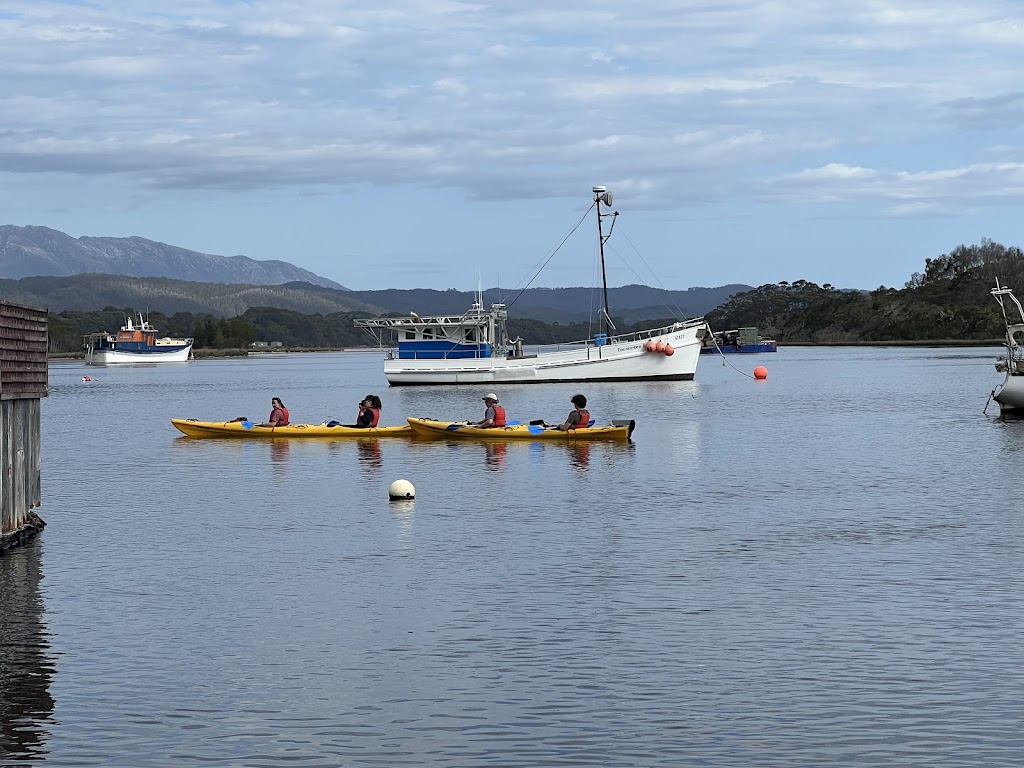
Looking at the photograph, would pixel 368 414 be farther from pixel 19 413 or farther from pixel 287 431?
pixel 19 413

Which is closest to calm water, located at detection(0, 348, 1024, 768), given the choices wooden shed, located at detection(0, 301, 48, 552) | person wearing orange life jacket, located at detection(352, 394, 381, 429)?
wooden shed, located at detection(0, 301, 48, 552)

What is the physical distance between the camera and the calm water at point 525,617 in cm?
1291

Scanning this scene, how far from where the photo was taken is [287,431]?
49812mm

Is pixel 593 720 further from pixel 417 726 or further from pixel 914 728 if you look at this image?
pixel 914 728

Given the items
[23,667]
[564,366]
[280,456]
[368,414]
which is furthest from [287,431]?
[564,366]

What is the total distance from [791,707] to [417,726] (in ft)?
11.7

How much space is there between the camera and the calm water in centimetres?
1291

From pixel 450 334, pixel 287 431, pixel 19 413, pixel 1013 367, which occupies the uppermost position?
pixel 450 334

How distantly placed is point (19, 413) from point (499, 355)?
70.0 meters

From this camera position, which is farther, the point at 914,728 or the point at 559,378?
the point at 559,378

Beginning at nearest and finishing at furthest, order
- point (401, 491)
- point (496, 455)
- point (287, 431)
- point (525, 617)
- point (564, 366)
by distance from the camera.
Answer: point (525, 617)
point (401, 491)
point (496, 455)
point (287, 431)
point (564, 366)

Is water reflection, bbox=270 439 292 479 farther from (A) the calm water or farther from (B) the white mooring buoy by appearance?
(B) the white mooring buoy

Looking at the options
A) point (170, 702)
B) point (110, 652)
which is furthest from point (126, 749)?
point (110, 652)

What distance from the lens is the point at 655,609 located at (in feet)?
60.7
